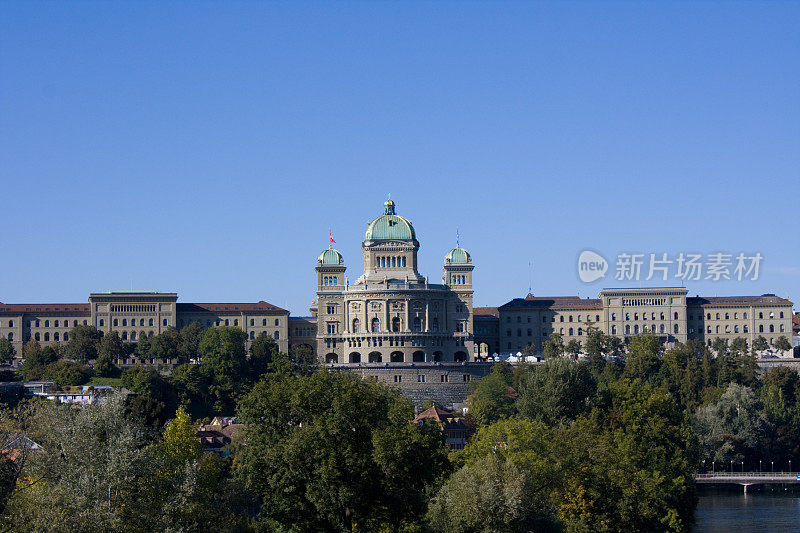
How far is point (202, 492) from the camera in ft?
204

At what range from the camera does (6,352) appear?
186625mm

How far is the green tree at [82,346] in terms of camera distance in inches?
7180

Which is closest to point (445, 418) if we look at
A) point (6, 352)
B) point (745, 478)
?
point (745, 478)


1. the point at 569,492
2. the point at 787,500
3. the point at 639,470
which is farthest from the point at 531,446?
the point at 787,500

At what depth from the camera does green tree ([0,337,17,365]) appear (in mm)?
186375

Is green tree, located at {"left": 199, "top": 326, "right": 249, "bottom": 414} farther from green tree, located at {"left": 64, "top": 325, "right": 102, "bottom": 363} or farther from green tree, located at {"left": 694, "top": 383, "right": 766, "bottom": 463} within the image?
green tree, located at {"left": 694, "top": 383, "right": 766, "bottom": 463}

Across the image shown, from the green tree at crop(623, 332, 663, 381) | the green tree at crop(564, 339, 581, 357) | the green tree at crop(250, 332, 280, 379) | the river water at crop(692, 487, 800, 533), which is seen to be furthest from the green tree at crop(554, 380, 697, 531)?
the green tree at crop(564, 339, 581, 357)

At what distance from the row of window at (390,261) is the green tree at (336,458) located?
397ft

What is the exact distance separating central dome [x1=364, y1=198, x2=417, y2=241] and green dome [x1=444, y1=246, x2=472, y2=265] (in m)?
8.46

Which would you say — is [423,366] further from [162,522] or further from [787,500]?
[162,522]

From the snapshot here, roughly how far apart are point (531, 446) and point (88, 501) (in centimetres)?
3555

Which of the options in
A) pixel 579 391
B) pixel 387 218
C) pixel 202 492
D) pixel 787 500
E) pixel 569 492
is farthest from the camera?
pixel 387 218

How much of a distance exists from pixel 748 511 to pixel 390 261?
274 feet

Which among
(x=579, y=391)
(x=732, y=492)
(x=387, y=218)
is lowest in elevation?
(x=732, y=492)
